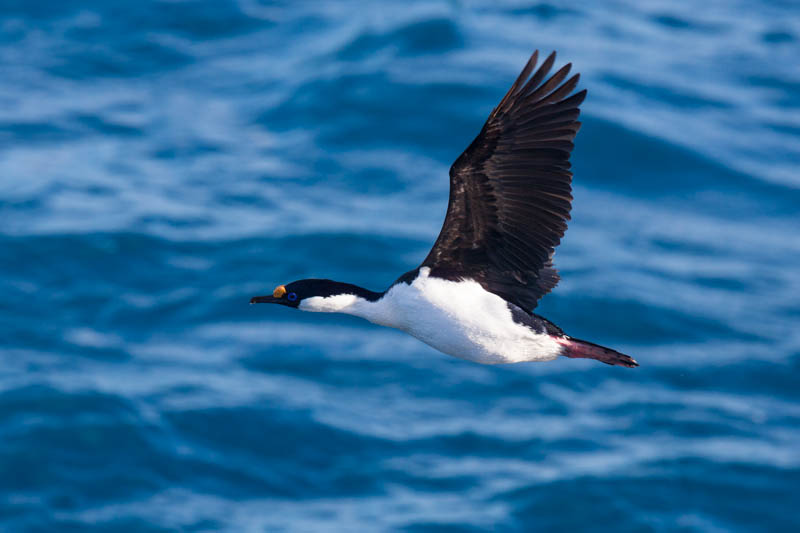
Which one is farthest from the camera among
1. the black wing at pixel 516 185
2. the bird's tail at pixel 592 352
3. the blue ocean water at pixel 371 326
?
the blue ocean water at pixel 371 326

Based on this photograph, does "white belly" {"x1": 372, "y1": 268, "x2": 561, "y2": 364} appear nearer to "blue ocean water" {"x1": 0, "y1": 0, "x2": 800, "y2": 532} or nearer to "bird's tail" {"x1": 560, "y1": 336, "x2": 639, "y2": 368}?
"bird's tail" {"x1": 560, "y1": 336, "x2": 639, "y2": 368}

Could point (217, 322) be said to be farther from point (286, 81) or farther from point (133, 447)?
point (286, 81)

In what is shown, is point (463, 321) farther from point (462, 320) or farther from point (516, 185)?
point (516, 185)

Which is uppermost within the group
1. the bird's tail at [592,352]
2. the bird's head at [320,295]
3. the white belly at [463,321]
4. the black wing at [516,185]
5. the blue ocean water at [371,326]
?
the blue ocean water at [371,326]

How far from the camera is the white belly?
1120 cm

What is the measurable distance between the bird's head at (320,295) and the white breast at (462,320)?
25cm

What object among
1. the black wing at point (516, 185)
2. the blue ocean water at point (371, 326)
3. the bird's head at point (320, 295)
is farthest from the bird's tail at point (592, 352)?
the blue ocean water at point (371, 326)

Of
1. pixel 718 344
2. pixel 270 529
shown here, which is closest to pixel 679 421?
pixel 718 344

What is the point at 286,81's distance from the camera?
151ft

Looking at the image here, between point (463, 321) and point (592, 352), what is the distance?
4.16 ft

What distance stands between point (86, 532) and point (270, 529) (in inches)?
213

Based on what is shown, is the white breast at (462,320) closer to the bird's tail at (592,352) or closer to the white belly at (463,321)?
the white belly at (463,321)

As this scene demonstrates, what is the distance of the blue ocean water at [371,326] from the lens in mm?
36406

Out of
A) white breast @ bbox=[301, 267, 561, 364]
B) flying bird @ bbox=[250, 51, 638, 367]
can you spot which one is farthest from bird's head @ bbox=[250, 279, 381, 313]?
white breast @ bbox=[301, 267, 561, 364]
